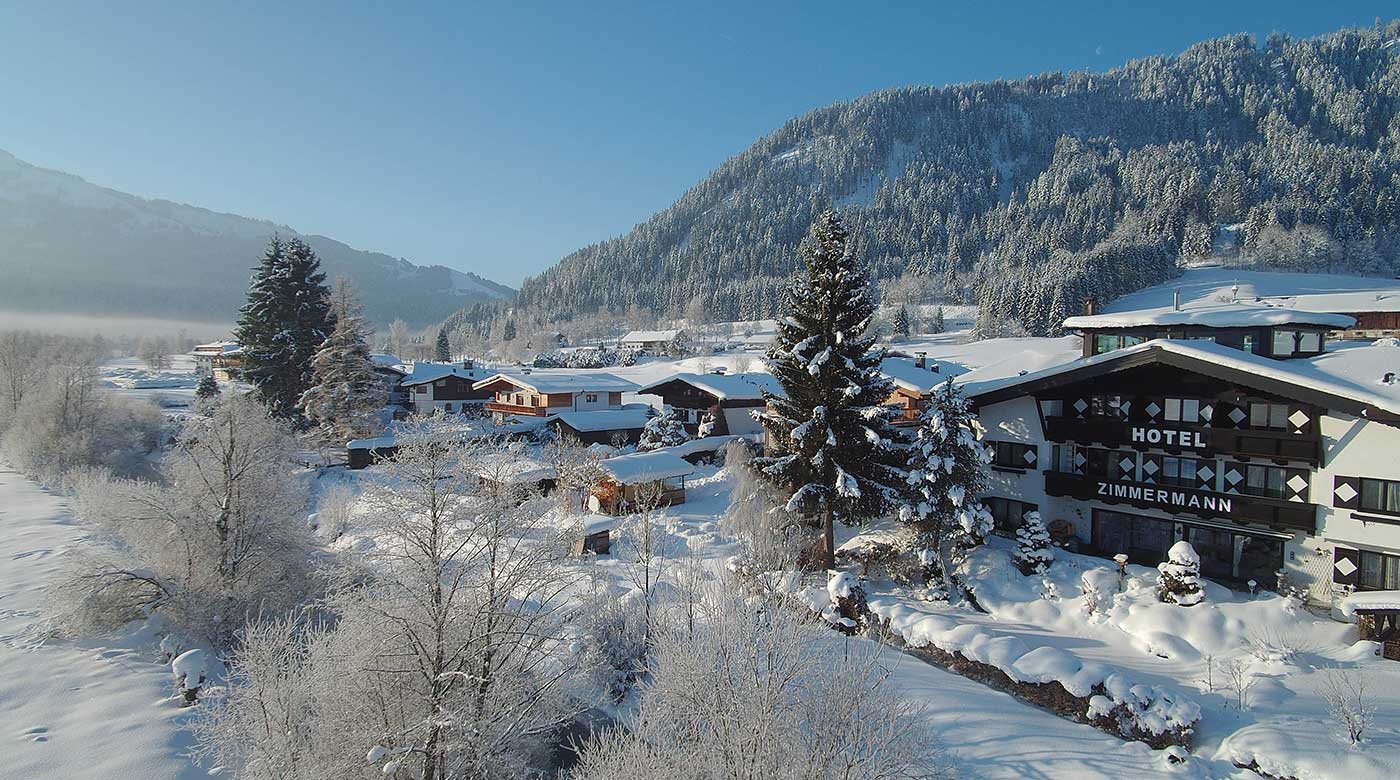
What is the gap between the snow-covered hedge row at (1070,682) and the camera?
46.6 feet

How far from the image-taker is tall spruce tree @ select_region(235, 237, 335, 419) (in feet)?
156

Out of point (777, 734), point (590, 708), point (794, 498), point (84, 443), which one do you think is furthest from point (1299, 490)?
point (84, 443)

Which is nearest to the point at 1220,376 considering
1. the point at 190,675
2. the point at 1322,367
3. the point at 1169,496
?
the point at 1322,367

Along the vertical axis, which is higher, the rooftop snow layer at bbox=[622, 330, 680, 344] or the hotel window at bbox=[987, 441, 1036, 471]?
the rooftop snow layer at bbox=[622, 330, 680, 344]

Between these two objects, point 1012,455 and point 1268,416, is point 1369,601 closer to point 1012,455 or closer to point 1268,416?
point 1268,416

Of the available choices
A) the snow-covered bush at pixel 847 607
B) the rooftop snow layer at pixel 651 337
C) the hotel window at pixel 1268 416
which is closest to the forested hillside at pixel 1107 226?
the rooftop snow layer at pixel 651 337

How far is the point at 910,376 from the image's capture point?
4341 cm

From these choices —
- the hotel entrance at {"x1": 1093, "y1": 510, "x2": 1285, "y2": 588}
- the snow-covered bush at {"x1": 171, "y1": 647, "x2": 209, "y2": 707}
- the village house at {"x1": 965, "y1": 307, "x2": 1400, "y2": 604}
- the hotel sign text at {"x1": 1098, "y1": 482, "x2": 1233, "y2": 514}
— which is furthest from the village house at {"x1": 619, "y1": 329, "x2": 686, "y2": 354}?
the snow-covered bush at {"x1": 171, "y1": 647, "x2": 209, "y2": 707}

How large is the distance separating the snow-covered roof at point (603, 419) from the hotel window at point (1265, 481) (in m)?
38.0

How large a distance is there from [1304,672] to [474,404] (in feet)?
199

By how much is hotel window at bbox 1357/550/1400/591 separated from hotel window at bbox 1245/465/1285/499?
244cm

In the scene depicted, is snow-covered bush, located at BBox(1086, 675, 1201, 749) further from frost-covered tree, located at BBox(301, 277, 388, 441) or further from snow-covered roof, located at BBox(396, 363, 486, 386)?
snow-covered roof, located at BBox(396, 363, 486, 386)

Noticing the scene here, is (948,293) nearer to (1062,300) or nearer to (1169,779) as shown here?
(1062,300)

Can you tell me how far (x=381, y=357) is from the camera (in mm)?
73500
